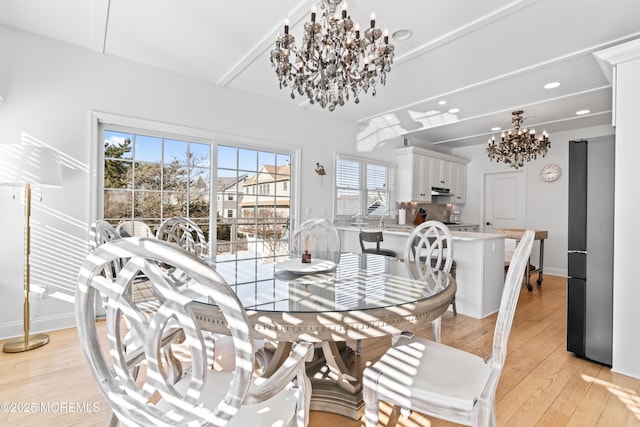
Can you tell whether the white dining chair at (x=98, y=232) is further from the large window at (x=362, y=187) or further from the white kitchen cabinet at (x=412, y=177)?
the white kitchen cabinet at (x=412, y=177)

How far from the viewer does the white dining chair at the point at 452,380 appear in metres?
1.15

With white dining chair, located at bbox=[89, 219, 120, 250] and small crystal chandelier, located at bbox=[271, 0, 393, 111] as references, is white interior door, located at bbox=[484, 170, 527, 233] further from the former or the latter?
white dining chair, located at bbox=[89, 219, 120, 250]

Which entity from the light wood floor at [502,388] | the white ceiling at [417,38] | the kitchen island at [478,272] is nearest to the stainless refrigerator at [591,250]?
the light wood floor at [502,388]

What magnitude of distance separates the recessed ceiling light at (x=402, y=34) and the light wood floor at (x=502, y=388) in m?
2.61

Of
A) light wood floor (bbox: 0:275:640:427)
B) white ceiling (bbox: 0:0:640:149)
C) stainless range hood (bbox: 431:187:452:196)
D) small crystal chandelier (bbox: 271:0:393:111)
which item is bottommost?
light wood floor (bbox: 0:275:640:427)

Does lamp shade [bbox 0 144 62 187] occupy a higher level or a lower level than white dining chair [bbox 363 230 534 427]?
higher

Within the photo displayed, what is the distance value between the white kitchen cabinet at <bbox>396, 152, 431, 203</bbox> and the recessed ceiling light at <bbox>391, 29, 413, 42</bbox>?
131 inches

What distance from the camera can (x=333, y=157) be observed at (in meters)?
5.08

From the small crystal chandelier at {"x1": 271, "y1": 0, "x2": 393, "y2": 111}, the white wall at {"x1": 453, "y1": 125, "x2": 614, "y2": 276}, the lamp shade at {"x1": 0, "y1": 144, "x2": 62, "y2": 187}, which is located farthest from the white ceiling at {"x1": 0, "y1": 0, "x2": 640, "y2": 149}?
the white wall at {"x1": 453, "y1": 125, "x2": 614, "y2": 276}

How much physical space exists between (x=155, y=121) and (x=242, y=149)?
1.09 meters

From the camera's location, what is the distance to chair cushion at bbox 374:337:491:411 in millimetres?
1176

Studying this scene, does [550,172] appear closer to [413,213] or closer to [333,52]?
[413,213]

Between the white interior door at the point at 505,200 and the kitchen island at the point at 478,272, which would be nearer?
the kitchen island at the point at 478,272

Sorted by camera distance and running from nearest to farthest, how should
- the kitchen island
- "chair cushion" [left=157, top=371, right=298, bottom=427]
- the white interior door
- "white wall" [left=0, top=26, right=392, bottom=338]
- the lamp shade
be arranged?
"chair cushion" [left=157, top=371, right=298, bottom=427] < the lamp shade < "white wall" [left=0, top=26, right=392, bottom=338] < the kitchen island < the white interior door
